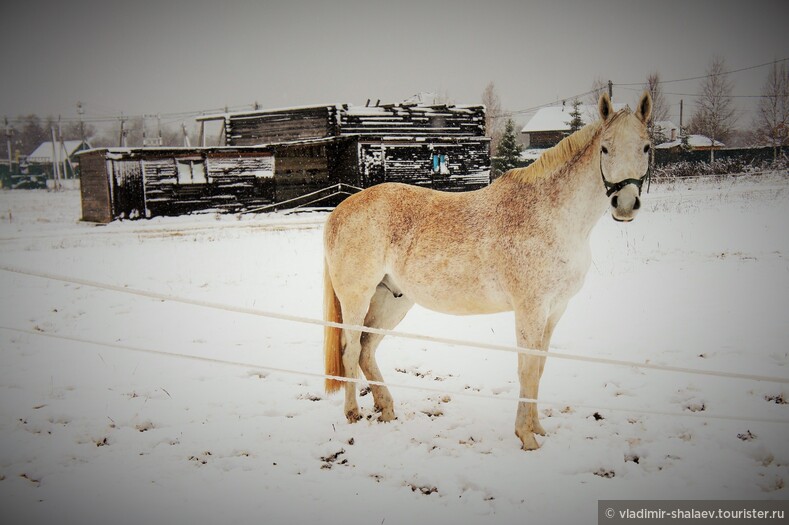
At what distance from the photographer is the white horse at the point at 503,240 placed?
3.03m

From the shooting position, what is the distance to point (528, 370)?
3355mm

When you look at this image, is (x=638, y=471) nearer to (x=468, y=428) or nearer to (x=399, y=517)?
(x=468, y=428)

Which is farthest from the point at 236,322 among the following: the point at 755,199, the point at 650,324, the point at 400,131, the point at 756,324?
the point at 400,131

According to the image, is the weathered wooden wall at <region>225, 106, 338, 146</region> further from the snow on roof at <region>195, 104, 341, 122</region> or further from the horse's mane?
the horse's mane

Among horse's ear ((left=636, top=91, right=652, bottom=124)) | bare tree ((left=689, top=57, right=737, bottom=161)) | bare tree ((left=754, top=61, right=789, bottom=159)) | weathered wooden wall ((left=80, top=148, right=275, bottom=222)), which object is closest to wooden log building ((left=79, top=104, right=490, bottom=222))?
weathered wooden wall ((left=80, top=148, right=275, bottom=222))

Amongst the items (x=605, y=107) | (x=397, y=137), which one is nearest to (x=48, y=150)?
(x=397, y=137)

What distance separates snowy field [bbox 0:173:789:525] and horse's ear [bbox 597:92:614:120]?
2.03 metres

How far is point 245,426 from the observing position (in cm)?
384

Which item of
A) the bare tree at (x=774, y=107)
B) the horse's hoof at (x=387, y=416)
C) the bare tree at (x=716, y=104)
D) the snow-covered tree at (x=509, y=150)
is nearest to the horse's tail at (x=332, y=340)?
the horse's hoof at (x=387, y=416)

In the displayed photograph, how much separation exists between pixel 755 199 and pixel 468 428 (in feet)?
52.1

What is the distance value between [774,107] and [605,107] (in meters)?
14.3

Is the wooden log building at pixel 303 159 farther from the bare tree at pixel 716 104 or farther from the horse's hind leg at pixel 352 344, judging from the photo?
the horse's hind leg at pixel 352 344

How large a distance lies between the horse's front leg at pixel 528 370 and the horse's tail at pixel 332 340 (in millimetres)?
1677

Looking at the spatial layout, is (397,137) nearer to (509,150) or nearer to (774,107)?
(509,150)
